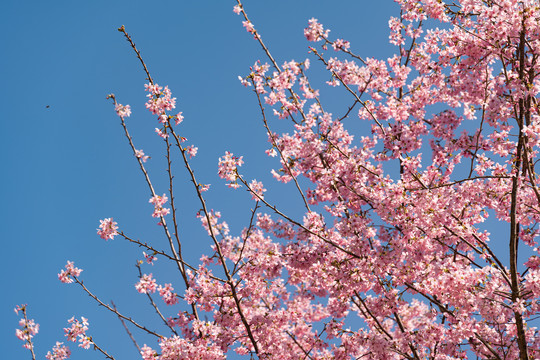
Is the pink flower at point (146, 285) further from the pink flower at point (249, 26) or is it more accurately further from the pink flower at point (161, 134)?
the pink flower at point (249, 26)

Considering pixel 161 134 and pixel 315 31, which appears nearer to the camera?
pixel 161 134

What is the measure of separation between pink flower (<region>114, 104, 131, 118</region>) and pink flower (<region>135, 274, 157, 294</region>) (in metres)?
2.53

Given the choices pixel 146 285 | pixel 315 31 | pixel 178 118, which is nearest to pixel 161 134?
pixel 178 118

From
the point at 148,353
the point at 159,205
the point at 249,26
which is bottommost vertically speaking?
the point at 148,353

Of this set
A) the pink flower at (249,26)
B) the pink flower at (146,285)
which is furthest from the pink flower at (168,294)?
the pink flower at (249,26)

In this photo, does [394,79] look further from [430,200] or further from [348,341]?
[348,341]

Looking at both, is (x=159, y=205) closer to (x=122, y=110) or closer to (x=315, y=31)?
(x=122, y=110)

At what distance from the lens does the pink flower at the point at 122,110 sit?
7.58 metres

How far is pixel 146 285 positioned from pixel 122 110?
9.05 ft

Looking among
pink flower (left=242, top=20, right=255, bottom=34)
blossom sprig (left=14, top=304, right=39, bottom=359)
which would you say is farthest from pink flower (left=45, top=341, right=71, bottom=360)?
pink flower (left=242, top=20, right=255, bottom=34)

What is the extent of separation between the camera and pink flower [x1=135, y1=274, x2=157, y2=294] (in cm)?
738

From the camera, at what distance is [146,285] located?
7.44 m

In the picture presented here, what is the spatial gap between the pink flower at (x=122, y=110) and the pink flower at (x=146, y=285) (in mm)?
2529

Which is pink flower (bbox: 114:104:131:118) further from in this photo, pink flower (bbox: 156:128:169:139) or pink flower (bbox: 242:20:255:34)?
pink flower (bbox: 242:20:255:34)
